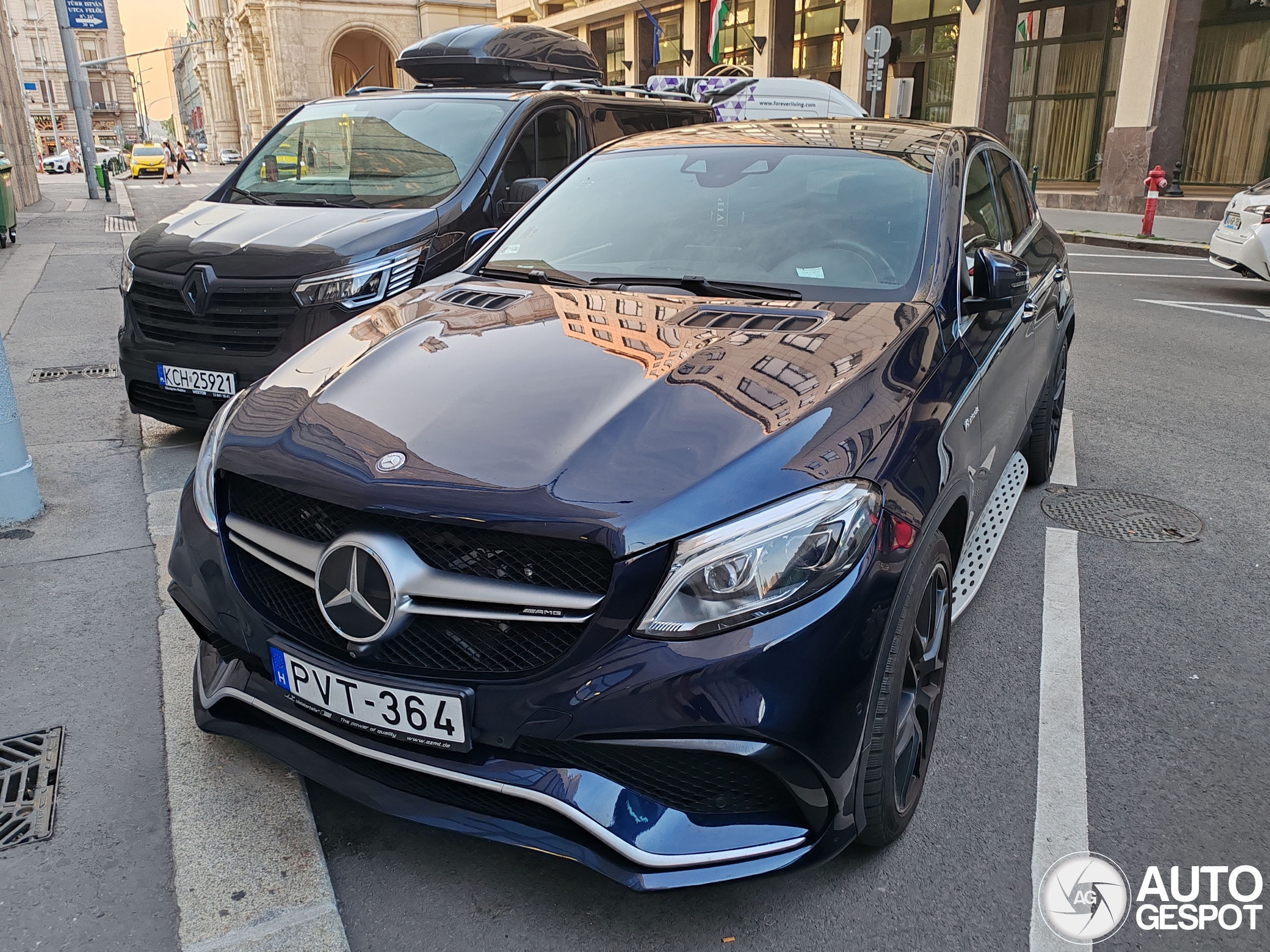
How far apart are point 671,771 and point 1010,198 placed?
338 cm

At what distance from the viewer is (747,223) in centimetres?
336

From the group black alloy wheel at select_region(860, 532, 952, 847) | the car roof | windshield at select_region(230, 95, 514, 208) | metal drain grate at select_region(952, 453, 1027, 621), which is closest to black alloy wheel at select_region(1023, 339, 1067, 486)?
metal drain grate at select_region(952, 453, 1027, 621)

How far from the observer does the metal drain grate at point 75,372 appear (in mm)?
6891

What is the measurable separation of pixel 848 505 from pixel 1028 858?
105 centimetres

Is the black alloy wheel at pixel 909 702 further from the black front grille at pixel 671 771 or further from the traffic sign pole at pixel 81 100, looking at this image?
the traffic sign pole at pixel 81 100

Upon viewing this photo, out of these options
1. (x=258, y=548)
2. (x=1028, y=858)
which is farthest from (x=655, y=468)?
(x=1028, y=858)

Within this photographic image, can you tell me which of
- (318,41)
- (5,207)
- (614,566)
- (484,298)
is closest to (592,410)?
(614,566)

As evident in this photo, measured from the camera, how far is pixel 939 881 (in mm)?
2314

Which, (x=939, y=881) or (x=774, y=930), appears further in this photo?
(x=939, y=881)

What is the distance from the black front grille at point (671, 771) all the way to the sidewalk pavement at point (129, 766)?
0.68 m

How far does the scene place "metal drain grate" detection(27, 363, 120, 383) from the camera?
689 cm

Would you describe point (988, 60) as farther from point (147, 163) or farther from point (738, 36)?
point (147, 163)

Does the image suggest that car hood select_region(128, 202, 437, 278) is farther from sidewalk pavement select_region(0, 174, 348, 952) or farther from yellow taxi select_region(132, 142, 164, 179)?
yellow taxi select_region(132, 142, 164, 179)

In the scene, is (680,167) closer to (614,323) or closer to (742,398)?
(614,323)
